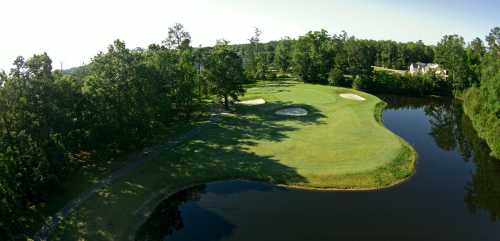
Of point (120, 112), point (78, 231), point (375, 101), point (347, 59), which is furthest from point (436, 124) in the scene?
point (78, 231)

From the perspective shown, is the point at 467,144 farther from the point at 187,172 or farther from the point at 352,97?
the point at 187,172

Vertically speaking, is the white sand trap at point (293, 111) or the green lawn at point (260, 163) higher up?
the white sand trap at point (293, 111)

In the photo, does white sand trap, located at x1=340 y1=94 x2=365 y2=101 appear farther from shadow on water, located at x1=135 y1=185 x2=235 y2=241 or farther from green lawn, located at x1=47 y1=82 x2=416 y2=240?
shadow on water, located at x1=135 y1=185 x2=235 y2=241

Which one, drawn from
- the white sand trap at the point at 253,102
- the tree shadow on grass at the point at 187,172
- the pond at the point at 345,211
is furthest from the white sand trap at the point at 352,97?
the pond at the point at 345,211

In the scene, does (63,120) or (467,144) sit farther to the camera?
(467,144)

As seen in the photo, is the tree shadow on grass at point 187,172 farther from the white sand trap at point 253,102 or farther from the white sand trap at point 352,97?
the white sand trap at point 352,97

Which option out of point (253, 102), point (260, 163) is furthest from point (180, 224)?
point (253, 102)

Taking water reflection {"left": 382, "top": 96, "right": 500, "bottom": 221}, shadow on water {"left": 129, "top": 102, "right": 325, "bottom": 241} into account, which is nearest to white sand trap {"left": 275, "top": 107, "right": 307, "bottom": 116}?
shadow on water {"left": 129, "top": 102, "right": 325, "bottom": 241}
